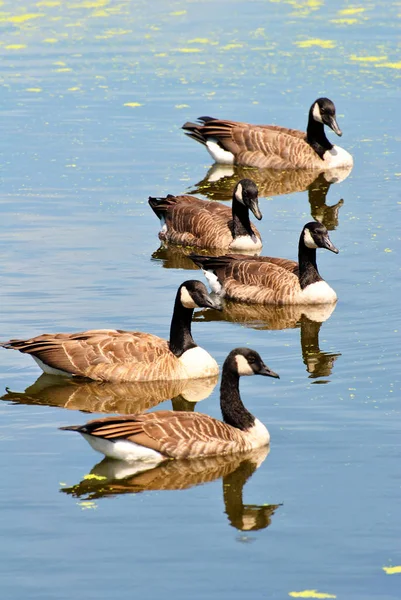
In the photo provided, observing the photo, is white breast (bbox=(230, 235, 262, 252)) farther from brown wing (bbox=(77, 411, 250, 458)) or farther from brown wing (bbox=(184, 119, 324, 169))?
brown wing (bbox=(77, 411, 250, 458))

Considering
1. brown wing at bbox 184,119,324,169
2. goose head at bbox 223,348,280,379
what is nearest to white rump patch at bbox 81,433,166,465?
goose head at bbox 223,348,280,379

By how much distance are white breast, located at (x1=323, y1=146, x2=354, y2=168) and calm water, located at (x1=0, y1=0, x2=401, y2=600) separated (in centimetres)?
Result: 25

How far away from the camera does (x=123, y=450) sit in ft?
39.2

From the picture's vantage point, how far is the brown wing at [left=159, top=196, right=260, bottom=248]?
20609mm

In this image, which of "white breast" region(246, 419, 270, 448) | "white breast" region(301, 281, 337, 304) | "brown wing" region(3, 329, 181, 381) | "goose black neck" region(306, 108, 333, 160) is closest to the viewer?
"white breast" region(246, 419, 270, 448)

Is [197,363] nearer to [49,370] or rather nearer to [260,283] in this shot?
[49,370]

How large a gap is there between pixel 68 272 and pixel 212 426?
6758 millimetres

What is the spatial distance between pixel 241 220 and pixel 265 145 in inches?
227

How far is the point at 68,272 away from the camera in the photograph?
18.5 m

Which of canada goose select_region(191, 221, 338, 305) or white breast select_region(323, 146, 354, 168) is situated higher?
white breast select_region(323, 146, 354, 168)

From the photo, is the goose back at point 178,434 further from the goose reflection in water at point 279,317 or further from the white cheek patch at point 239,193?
the white cheek patch at point 239,193

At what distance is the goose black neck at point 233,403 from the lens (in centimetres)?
1251

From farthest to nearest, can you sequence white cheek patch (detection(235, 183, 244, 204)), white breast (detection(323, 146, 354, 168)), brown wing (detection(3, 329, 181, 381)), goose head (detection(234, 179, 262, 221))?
white breast (detection(323, 146, 354, 168)) → white cheek patch (detection(235, 183, 244, 204)) → goose head (detection(234, 179, 262, 221)) → brown wing (detection(3, 329, 181, 381))

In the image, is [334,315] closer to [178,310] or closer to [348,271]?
[348,271]
